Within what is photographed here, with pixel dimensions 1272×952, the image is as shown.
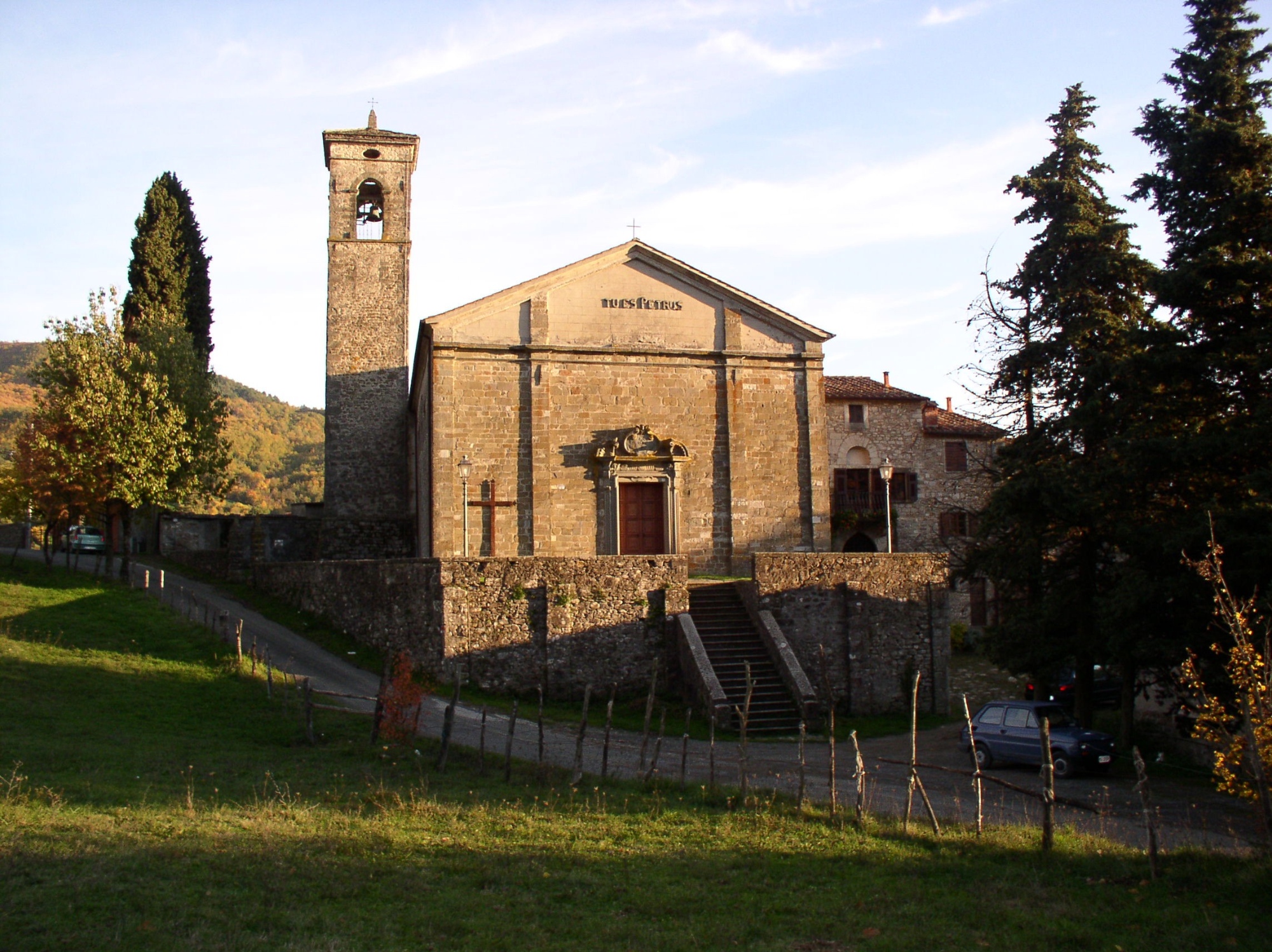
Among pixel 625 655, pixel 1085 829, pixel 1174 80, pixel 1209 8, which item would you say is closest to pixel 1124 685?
pixel 1085 829

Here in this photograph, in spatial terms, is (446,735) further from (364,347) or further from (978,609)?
(978,609)

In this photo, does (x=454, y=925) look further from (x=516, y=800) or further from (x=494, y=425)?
(x=494, y=425)

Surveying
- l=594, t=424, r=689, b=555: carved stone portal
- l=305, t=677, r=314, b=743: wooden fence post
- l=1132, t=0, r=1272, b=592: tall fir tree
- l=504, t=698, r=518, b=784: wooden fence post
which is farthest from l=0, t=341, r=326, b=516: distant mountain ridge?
l=1132, t=0, r=1272, b=592: tall fir tree

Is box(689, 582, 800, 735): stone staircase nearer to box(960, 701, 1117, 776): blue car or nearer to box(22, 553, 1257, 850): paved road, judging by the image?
box(22, 553, 1257, 850): paved road

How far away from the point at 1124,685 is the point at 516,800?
41.4 ft

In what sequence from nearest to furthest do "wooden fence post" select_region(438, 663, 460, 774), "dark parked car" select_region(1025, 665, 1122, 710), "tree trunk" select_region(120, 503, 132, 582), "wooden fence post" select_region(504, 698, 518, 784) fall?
1. "wooden fence post" select_region(504, 698, 518, 784)
2. "wooden fence post" select_region(438, 663, 460, 774)
3. "dark parked car" select_region(1025, 665, 1122, 710)
4. "tree trunk" select_region(120, 503, 132, 582)

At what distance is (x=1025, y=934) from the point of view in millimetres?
8406

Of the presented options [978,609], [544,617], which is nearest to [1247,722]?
[544,617]

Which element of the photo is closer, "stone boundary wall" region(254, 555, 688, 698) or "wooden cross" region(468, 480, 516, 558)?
"stone boundary wall" region(254, 555, 688, 698)

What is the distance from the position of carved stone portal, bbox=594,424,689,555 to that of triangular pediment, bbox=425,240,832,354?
270cm

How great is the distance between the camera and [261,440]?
96062 millimetres

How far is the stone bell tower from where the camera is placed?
3366 centimetres

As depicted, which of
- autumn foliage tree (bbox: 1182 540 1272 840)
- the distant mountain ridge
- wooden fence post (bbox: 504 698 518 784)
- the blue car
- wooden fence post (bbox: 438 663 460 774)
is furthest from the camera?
the distant mountain ridge

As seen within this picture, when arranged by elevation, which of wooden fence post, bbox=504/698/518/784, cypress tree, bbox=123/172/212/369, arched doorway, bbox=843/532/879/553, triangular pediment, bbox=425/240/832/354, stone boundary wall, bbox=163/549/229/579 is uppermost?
cypress tree, bbox=123/172/212/369
